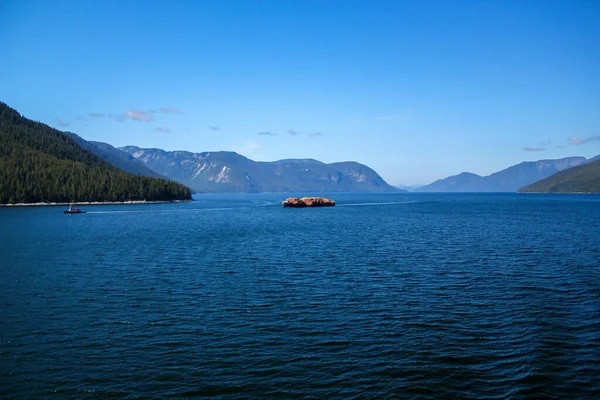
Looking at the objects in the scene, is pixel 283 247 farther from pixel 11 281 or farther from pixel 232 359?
pixel 232 359

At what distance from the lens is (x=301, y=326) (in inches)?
1067

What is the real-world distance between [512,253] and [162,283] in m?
46.2

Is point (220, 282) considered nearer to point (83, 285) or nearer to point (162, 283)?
point (162, 283)

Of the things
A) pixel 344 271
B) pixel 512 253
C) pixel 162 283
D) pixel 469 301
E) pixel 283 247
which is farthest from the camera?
pixel 283 247

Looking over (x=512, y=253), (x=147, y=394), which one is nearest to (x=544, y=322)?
(x=147, y=394)

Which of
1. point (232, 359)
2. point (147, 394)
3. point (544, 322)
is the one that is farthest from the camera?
point (544, 322)

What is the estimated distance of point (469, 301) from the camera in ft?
107

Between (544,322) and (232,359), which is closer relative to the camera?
(232,359)

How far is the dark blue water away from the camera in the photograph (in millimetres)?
19469

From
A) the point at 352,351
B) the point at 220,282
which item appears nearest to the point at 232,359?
the point at 352,351

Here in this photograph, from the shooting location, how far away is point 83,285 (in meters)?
38.3

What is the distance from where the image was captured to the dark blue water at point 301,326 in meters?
19.5

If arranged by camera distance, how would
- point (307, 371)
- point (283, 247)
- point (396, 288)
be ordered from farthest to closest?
point (283, 247) < point (396, 288) < point (307, 371)

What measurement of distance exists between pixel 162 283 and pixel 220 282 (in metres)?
5.59
